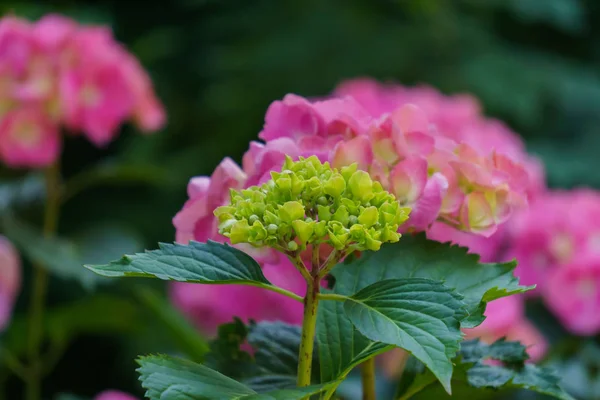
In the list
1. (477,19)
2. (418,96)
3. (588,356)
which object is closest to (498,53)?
(477,19)

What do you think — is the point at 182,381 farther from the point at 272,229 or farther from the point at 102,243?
the point at 102,243

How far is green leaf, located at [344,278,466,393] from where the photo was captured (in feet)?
1.05

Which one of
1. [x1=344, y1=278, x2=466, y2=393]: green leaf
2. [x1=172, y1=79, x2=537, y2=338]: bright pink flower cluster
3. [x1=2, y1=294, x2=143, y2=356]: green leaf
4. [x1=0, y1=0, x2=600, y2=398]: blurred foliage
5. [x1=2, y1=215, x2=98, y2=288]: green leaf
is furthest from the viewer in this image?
[x1=0, y1=0, x2=600, y2=398]: blurred foliage

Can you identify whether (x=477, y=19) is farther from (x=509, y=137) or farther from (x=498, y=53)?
(x=509, y=137)

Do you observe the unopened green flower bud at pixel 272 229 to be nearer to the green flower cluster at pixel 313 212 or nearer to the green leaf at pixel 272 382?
the green flower cluster at pixel 313 212

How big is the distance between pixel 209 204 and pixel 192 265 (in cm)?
9

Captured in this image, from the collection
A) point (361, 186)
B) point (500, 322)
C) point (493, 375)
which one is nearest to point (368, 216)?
point (361, 186)

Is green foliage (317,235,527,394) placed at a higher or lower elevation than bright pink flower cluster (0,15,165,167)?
lower

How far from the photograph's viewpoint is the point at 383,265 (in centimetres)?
41

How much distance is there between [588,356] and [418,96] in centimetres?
63

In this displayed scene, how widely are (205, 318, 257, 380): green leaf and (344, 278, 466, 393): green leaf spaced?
0.10 m

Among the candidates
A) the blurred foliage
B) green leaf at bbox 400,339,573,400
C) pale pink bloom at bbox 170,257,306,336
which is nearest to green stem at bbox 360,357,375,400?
green leaf at bbox 400,339,573,400

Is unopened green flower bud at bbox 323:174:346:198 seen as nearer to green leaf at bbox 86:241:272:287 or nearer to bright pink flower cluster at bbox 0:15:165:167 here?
green leaf at bbox 86:241:272:287

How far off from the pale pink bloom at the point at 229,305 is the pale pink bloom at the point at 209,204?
1.06 feet
